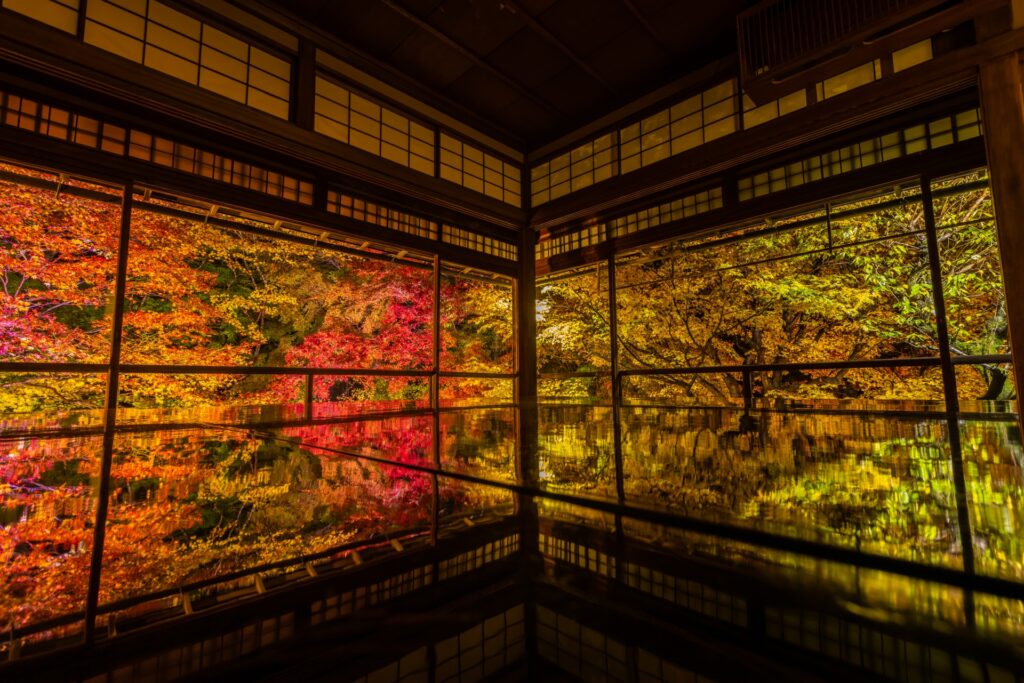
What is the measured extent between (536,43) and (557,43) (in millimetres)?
187

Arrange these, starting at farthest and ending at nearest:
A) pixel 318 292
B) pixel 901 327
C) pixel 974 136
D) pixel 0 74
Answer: pixel 318 292 → pixel 901 327 → pixel 974 136 → pixel 0 74

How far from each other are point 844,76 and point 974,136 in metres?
0.95

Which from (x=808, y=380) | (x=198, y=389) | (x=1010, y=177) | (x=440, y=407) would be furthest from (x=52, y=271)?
(x=808, y=380)

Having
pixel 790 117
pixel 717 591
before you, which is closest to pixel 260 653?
pixel 717 591

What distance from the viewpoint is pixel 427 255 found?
15.7 ft

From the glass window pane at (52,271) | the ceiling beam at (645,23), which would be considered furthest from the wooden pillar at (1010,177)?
the glass window pane at (52,271)

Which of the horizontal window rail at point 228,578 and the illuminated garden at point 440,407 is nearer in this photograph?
the horizontal window rail at point 228,578

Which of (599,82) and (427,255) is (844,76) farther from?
(427,255)

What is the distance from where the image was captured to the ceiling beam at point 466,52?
11.7 feet

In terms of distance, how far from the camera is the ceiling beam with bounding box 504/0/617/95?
3508 mm

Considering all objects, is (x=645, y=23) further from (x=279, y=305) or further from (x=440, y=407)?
(x=279, y=305)

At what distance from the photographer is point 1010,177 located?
8.18 ft

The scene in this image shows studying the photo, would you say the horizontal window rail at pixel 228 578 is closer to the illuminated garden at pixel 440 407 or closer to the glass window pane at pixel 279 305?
the illuminated garden at pixel 440 407

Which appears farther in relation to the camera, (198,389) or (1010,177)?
(198,389)
